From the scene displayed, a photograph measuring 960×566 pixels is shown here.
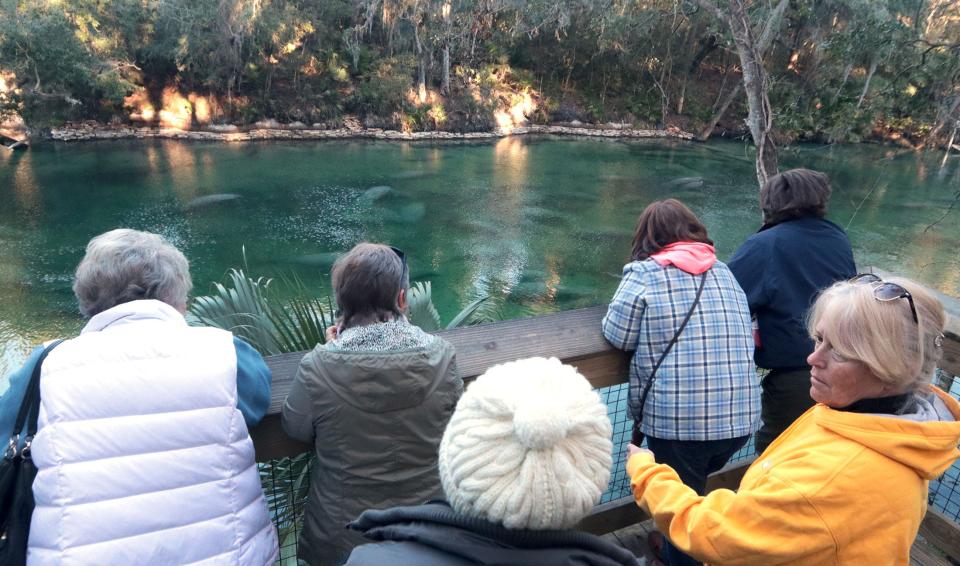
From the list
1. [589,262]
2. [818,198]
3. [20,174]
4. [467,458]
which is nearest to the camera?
[467,458]

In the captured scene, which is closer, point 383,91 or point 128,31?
point 128,31

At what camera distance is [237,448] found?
1.16 m

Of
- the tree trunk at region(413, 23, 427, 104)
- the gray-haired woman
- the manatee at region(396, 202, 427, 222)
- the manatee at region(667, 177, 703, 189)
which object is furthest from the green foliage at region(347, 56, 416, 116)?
the gray-haired woman

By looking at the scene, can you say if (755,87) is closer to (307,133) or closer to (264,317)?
(264,317)

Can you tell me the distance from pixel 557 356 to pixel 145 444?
0.90 meters

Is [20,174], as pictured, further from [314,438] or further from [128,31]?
[314,438]

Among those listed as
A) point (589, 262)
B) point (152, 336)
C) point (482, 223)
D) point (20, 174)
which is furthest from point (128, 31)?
point (152, 336)

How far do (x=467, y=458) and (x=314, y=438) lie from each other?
0.59 m

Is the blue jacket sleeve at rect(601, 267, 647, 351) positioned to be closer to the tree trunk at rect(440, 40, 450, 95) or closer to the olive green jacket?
the olive green jacket

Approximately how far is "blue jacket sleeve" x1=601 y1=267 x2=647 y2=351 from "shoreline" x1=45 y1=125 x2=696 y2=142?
2383 cm

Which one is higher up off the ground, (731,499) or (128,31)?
(128,31)

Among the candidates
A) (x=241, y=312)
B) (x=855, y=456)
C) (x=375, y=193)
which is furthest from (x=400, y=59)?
(x=855, y=456)

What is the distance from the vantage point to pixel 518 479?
0.77m

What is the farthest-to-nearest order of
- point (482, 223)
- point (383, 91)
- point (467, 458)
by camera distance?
point (383, 91), point (482, 223), point (467, 458)
